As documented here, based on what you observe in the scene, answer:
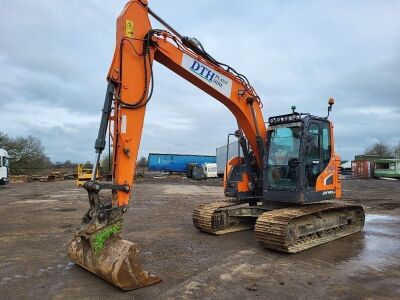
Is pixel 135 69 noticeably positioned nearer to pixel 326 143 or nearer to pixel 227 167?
pixel 227 167

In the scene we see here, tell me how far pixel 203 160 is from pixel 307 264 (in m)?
49.8

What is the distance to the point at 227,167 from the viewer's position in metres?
10.5

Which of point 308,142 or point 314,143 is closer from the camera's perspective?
point 308,142

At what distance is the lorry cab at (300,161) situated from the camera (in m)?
8.63

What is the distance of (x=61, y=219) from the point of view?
12.7m

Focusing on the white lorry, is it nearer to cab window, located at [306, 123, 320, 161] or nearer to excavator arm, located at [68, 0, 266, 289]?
excavator arm, located at [68, 0, 266, 289]

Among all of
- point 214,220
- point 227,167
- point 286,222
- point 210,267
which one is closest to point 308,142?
point 286,222

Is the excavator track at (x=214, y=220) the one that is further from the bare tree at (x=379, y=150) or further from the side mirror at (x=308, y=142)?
the bare tree at (x=379, y=150)

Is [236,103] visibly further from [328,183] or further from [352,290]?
[352,290]

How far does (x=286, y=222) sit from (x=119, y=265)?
3.47 meters

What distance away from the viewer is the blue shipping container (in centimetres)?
5488

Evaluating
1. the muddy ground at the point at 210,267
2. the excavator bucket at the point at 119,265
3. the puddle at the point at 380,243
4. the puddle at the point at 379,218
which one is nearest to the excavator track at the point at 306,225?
the muddy ground at the point at 210,267

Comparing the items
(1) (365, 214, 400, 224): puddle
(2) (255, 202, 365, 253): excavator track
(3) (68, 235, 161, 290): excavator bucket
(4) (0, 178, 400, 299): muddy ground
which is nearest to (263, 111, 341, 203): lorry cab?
(2) (255, 202, 365, 253): excavator track

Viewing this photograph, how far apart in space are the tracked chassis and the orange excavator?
0.07 feet
